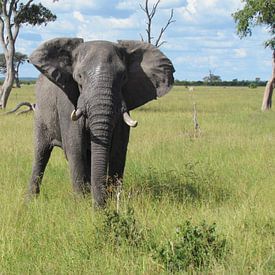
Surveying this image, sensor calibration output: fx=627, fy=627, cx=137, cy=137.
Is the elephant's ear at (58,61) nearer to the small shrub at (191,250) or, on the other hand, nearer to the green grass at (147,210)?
the green grass at (147,210)

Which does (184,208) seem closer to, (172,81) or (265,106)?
(172,81)

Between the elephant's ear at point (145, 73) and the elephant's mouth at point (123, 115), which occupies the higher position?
the elephant's ear at point (145, 73)

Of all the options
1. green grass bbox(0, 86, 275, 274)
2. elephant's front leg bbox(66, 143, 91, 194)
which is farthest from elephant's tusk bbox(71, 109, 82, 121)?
green grass bbox(0, 86, 275, 274)

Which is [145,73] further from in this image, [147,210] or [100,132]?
[147,210]

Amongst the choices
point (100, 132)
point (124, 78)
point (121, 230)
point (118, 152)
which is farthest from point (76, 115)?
point (121, 230)

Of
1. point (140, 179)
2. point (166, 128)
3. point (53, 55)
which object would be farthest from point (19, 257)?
point (166, 128)

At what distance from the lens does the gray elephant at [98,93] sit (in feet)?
22.2

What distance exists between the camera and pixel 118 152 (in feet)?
24.6

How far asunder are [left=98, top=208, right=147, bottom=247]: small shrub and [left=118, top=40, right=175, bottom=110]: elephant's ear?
1978mm

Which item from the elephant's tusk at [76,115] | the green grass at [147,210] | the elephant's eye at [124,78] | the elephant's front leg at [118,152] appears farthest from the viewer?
the elephant's front leg at [118,152]

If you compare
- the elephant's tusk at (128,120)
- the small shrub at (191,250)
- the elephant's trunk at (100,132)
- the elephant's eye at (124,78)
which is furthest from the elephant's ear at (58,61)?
the small shrub at (191,250)

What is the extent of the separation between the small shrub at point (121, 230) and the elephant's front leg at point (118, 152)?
122cm

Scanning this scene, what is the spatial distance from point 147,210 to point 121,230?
1327 mm

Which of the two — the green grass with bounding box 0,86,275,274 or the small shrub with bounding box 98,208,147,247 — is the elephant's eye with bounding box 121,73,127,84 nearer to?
the green grass with bounding box 0,86,275,274
